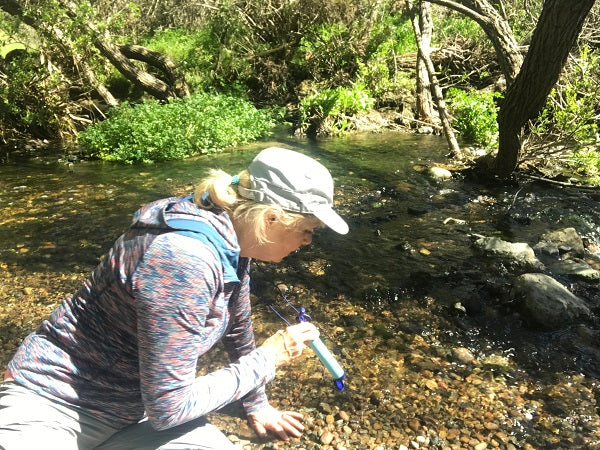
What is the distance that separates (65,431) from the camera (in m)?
1.80

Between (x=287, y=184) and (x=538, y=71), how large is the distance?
221 inches

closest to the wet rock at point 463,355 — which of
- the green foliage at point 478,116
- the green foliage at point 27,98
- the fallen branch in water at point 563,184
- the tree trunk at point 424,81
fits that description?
the fallen branch in water at point 563,184

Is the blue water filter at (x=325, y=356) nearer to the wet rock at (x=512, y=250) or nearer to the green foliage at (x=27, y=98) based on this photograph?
the wet rock at (x=512, y=250)

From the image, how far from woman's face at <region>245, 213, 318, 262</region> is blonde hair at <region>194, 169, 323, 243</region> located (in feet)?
0.05

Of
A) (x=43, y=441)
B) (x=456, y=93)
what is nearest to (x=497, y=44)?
(x=456, y=93)

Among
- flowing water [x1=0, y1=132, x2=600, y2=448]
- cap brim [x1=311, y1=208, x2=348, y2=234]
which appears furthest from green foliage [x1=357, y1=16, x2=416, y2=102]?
cap brim [x1=311, y1=208, x2=348, y2=234]

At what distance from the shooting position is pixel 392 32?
14.3 meters

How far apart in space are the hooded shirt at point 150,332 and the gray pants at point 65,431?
4 centimetres

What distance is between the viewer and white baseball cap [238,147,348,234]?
66.7 inches

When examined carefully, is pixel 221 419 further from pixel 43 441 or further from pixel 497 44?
pixel 497 44

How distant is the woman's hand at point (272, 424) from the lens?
8.36ft

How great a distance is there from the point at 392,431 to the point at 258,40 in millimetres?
13778

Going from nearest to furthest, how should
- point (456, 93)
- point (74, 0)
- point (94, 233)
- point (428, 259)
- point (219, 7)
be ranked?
point (428, 259) → point (94, 233) → point (456, 93) → point (74, 0) → point (219, 7)

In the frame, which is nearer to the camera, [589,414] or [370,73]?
[589,414]
